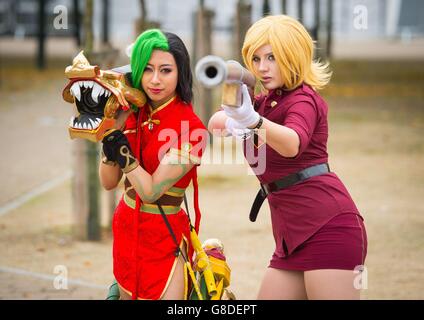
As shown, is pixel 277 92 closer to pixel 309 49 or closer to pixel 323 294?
pixel 309 49

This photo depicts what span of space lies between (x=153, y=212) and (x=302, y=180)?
2.07ft

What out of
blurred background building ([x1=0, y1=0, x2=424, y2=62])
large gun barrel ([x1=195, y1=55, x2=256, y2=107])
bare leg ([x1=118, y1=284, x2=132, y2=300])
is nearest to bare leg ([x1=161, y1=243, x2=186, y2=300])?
bare leg ([x1=118, y1=284, x2=132, y2=300])

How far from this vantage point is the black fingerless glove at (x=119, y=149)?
372 cm

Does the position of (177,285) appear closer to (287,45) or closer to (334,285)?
(334,285)

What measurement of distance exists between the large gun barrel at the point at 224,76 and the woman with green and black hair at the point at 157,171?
507mm

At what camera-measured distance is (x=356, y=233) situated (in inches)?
151

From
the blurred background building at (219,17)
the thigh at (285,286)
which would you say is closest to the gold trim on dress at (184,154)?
the thigh at (285,286)

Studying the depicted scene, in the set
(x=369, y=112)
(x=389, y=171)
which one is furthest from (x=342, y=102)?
(x=389, y=171)

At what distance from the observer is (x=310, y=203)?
3850mm

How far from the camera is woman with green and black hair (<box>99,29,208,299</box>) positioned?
3836 millimetres

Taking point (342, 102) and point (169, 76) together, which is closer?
point (169, 76)

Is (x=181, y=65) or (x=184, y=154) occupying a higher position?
(x=181, y=65)

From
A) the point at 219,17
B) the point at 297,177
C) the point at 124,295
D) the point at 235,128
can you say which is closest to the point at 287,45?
the point at 235,128
